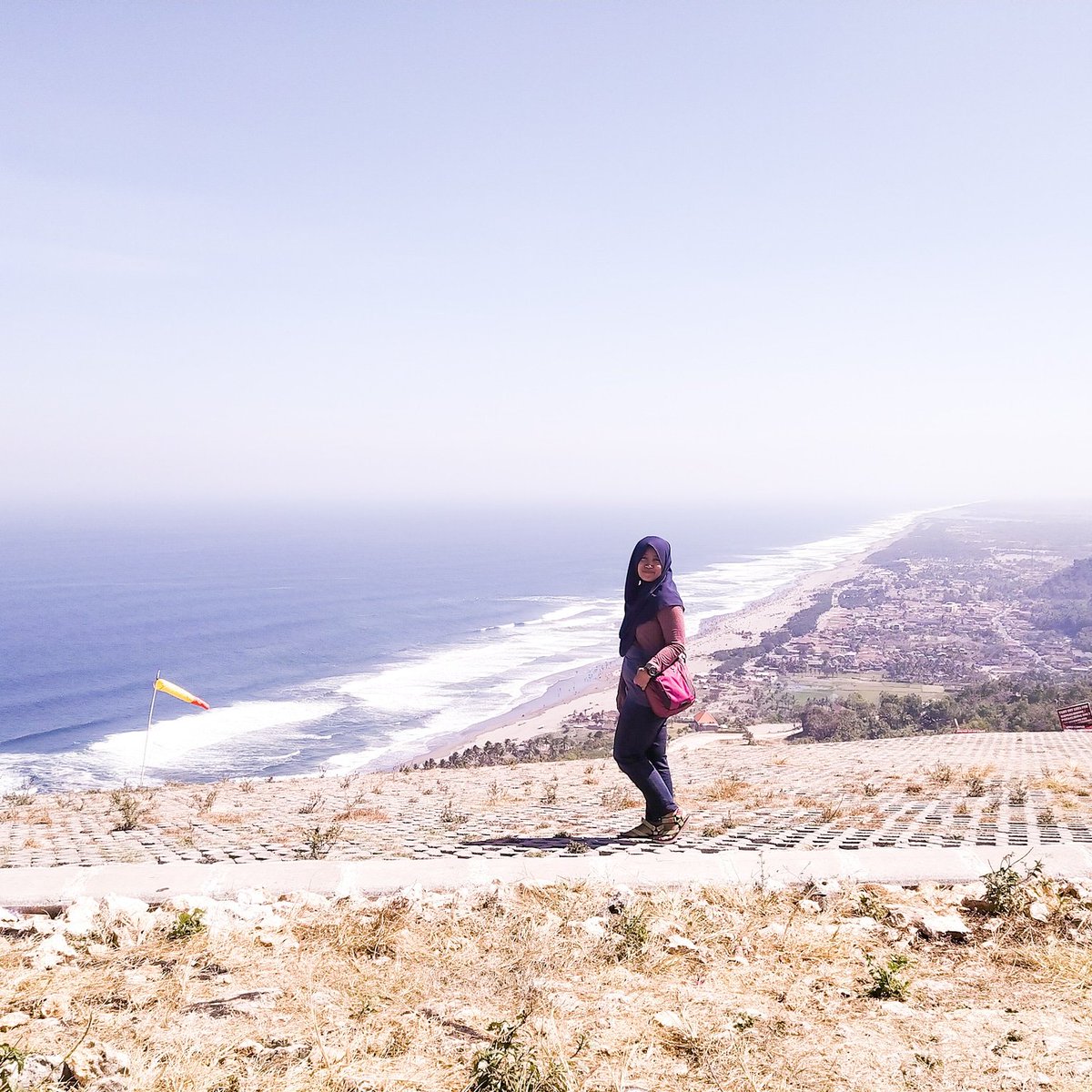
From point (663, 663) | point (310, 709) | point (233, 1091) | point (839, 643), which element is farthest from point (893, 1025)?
point (839, 643)

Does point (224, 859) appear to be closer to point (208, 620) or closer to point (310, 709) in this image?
point (310, 709)

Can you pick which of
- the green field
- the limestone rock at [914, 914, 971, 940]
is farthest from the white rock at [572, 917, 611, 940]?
the green field

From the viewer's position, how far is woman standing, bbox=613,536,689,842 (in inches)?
230

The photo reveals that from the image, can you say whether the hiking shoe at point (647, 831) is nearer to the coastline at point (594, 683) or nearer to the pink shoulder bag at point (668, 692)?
the pink shoulder bag at point (668, 692)

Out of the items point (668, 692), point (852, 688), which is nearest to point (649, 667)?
point (668, 692)

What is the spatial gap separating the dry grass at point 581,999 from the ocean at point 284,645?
99.1ft

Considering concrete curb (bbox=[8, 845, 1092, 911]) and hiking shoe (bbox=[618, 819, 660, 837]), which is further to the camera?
hiking shoe (bbox=[618, 819, 660, 837])

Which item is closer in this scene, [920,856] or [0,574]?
[920,856]

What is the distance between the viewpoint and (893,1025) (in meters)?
3.08

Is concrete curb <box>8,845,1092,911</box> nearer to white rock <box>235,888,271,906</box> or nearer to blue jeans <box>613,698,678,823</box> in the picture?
white rock <box>235,888,271,906</box>

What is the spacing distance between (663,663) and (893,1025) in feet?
9.57

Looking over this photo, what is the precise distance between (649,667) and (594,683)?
45.2 metres

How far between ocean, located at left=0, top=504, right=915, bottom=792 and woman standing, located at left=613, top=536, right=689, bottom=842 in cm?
2864

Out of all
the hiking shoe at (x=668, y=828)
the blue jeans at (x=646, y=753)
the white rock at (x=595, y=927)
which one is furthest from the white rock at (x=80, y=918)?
the hiking shoe at (x=668, y=828)
